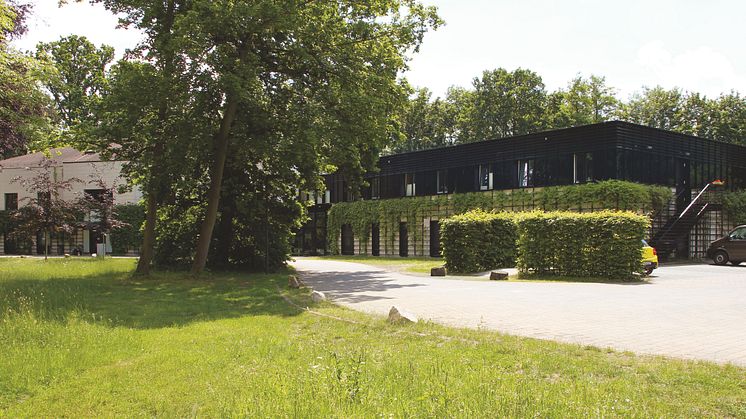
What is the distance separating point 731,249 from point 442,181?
1839 centimetres

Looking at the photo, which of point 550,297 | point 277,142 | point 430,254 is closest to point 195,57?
point 277,142

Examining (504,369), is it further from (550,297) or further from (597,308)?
(550,297)

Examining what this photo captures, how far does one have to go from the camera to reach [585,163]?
103 ft

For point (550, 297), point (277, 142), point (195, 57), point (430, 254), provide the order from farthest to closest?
point (430, 254), point (277, 142), point (195, 57), point (550, 297)

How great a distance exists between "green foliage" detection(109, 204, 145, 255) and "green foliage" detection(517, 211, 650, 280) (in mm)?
36157

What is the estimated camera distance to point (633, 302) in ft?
39.7

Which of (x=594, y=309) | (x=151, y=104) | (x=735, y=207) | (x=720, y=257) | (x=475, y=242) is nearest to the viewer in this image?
(x=594, y=309)

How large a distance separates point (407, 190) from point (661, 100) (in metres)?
34.3

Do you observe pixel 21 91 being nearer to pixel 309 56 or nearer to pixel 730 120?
pixel 309 56

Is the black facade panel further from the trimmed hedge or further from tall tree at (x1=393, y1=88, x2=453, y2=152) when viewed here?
tall tree at (x1=393, y1=88, x2=453, y2=152)

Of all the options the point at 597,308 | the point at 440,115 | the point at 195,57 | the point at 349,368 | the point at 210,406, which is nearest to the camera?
the point at 210,406

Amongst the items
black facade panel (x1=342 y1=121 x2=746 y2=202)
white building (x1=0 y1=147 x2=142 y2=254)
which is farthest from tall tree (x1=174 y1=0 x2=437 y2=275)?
white building (x1=0 y1=147 x2=142 y2=254)

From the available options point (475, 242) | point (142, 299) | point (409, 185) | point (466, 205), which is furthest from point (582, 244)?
point (409, 185)

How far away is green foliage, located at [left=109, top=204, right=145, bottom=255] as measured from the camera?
154 ft
